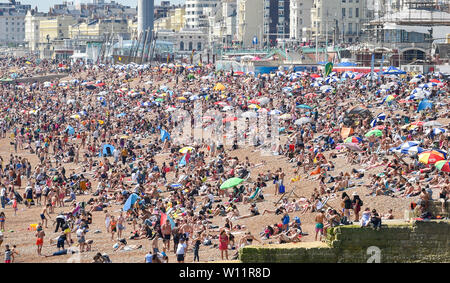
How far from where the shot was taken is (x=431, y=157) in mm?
22547

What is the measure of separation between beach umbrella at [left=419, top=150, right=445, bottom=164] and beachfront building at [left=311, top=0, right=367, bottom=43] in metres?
79.7

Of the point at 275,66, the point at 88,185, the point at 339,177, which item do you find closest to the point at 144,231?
the point at 339,177

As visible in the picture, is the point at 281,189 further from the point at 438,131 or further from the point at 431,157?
the point at 438,131

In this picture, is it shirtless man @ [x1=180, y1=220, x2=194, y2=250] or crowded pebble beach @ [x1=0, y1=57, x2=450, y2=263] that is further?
crowded pebble beach @ [x1=0, y1=57, x2=450, y2=263]

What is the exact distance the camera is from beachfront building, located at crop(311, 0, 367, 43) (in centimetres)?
10238

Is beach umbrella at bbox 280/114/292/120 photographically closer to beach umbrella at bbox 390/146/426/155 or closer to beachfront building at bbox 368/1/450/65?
beach umbrella at bbox 390/146/426/155

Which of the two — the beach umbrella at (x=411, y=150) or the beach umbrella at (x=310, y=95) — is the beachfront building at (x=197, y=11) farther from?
the beach umbrella at (x=411, y=150)

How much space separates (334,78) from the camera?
4688cm

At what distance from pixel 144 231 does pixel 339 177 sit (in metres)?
6.25

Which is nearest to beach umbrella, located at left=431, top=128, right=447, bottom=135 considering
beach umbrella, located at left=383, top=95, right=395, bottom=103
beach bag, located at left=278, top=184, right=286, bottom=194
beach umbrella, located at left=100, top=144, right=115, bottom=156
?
beach bag, located at left=278, top=184, right=286, bottom=194

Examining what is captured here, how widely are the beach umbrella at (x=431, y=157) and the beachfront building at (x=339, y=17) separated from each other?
79708 millimetres

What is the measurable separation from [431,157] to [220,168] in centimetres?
999
